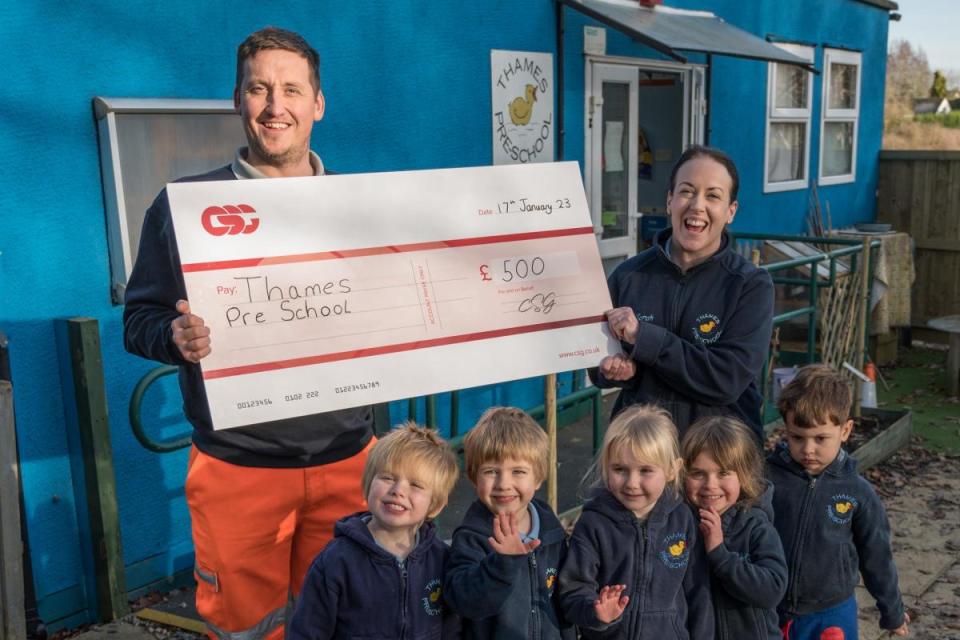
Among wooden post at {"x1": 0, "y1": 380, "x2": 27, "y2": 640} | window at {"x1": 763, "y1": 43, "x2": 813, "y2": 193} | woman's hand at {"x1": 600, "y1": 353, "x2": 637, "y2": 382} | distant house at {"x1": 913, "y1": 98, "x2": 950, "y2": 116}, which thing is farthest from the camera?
distant house at {"x1": 913, "y1": 98, "x2": 950, "y2": 116}

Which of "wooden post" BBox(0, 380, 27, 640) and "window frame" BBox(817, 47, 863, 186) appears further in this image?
"window frame" BBox(817, 47, 863, 186)

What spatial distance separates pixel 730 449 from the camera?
2.40 meters

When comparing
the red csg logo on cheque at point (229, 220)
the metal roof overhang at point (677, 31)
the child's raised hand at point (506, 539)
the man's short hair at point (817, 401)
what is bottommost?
the child's raised hand at point (506, 539)

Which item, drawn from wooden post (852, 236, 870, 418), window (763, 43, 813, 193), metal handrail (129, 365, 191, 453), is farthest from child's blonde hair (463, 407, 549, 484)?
window (763, 43, 813, 193)

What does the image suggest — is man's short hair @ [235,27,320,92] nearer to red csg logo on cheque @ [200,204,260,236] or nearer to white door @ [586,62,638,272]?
red csg logo on cheque @ [200,204,260,236]

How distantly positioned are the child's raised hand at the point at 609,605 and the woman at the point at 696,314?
0.59 m

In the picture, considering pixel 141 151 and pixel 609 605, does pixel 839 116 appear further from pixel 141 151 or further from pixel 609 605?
pixel 609 605

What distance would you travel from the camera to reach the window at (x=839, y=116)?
32.9 ft

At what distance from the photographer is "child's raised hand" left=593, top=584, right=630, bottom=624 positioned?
2.12m

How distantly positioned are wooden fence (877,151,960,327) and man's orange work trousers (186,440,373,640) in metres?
9.24

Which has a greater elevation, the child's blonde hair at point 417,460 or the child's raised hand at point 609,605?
the child's blonde hair at point 417,460

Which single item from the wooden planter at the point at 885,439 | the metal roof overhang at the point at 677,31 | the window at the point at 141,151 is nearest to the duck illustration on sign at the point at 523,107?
the metal roof overhang at the point at 677,31

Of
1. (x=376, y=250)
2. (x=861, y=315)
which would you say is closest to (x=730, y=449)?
(x=376, y=250)

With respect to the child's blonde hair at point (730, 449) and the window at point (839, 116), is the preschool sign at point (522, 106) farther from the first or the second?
the window at point (839, 116)
